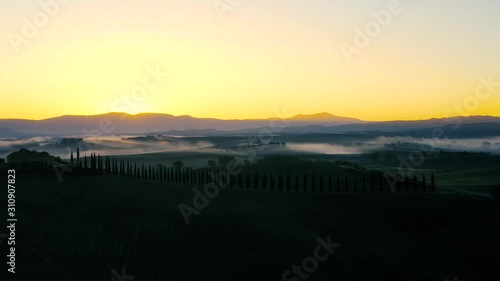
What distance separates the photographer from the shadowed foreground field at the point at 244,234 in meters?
33.9

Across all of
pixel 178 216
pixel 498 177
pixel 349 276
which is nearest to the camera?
pixel 349 276

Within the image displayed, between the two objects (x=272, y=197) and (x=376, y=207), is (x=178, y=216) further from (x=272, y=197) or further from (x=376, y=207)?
(x=376, y=207)

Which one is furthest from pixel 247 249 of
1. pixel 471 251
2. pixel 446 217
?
pixel 446 217

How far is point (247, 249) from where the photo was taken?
38781mm

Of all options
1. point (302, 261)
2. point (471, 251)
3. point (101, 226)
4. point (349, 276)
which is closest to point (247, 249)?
point (302, 261)

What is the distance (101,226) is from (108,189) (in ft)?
51.9

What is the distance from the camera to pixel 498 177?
99.0m

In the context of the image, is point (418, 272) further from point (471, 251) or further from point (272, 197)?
point (272, 197)

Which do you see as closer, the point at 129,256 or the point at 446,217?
the point at 129,256

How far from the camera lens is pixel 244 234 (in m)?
42.8

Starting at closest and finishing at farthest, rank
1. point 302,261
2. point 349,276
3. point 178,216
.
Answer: point 349,276 → point 302,261 → point 178,216

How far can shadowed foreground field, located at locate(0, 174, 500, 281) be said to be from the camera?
33906 mm

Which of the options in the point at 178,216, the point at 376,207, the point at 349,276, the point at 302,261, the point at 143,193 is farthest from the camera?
the point at 143,193

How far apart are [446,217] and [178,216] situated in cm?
2365
